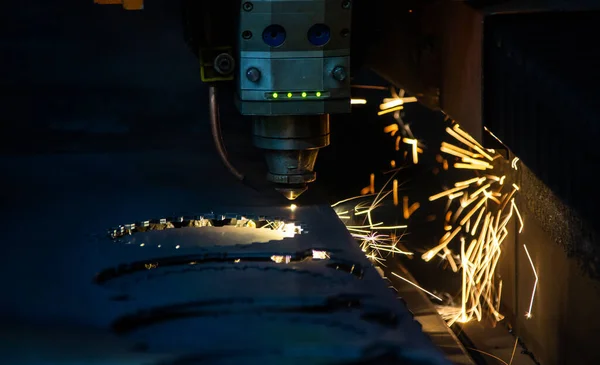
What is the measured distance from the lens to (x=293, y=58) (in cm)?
178

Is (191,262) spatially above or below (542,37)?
below

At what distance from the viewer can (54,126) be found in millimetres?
2531

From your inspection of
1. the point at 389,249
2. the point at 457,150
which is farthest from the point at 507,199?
the point at 389,249

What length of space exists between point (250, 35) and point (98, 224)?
52 cm

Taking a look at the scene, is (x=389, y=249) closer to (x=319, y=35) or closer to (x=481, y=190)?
(x=481, y=190)

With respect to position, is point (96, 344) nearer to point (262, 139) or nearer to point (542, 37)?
point (262, 139)

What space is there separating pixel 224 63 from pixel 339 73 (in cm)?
26

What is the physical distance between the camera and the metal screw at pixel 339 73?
5.90 feet

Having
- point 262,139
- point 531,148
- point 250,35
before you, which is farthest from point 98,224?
point 531,148

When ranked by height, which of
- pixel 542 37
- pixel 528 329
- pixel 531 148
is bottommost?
pixel 528 329

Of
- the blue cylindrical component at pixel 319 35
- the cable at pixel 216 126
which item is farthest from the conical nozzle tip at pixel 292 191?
the blue cylindrical component at pixel 319 35

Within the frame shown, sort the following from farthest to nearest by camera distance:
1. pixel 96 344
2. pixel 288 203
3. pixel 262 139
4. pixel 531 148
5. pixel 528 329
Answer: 1. pixel 528 329
2. pixel 288 203
3. pixel 262 139
4. pixel 531 148
5. pixel 96 344

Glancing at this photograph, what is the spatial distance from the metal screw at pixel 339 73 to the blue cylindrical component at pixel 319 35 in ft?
0.18

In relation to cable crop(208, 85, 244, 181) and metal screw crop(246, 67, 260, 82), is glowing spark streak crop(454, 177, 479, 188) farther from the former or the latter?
metal screw crop(246, 67, 260, 82)
